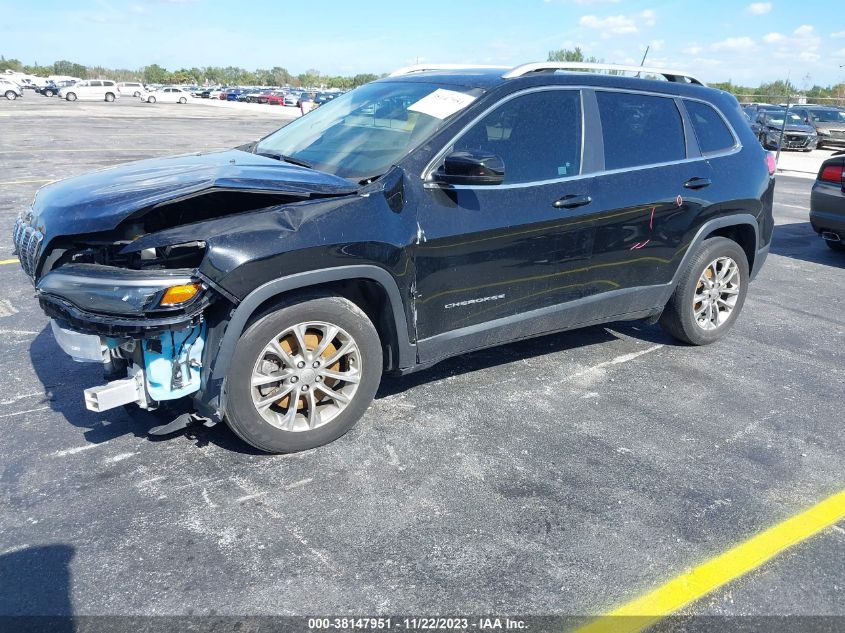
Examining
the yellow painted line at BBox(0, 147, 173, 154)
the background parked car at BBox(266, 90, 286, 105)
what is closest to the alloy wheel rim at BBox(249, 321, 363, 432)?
the yellow painted line at BBox(0, 147, 173, 154)

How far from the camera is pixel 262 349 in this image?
3.36 meters

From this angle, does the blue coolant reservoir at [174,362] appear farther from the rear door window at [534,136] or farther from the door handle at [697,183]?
the door handle at [697,183]

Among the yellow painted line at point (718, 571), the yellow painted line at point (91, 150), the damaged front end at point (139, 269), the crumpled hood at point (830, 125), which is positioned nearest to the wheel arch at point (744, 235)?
the yellow painted line at point (718, 571)

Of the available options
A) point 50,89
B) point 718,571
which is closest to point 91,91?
point 50,89

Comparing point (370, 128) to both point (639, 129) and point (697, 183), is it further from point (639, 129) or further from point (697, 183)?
point (697, 183)

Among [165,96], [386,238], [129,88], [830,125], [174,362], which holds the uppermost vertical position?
[129,88]

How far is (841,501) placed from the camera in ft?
11.2

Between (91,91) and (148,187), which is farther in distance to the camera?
(91,91)

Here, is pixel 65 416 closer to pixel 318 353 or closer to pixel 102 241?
pixel 102 241

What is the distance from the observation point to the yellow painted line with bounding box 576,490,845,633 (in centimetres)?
Result: 261

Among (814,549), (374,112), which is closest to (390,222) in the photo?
(374,112)

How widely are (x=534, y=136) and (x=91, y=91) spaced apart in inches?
2403

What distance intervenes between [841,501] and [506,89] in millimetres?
2743

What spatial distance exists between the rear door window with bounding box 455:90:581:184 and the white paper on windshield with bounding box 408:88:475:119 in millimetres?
162
